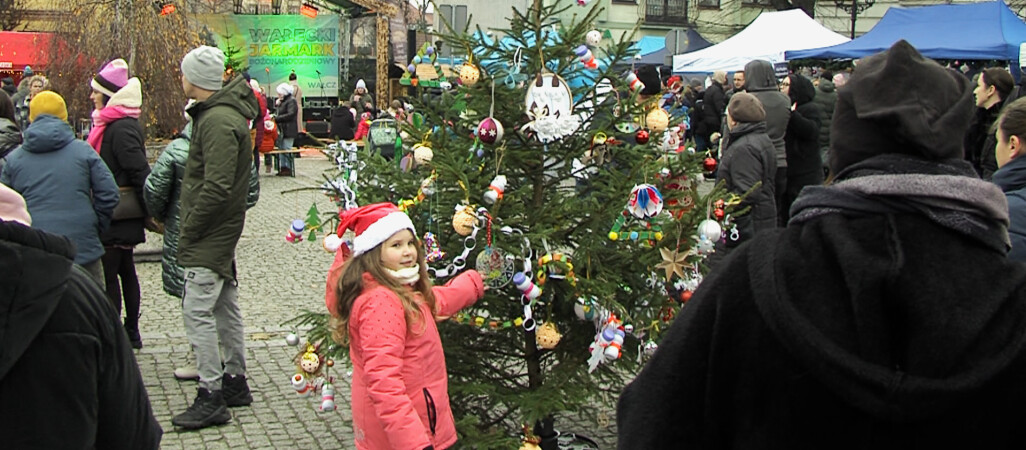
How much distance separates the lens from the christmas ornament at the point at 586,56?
4645 mm

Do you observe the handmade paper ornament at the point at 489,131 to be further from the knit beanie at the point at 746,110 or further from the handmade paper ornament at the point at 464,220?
the knit beanie at the point at 746,110

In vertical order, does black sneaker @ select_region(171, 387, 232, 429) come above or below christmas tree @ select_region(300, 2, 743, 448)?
below

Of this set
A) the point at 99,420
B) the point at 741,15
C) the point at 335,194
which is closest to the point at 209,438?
the point at 335,194

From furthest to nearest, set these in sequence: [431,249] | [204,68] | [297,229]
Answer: [204,68] → [297,229] → [431,249]

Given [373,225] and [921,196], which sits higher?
[921,196]

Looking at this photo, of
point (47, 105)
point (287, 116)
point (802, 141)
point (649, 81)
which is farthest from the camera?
point (287, 116)

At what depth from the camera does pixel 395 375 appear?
368 centimetres

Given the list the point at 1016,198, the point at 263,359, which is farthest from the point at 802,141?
the point at 263,359

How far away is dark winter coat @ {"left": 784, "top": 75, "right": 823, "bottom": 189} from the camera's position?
9891 mm

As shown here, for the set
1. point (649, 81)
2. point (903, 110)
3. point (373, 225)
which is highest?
point (903, 110)

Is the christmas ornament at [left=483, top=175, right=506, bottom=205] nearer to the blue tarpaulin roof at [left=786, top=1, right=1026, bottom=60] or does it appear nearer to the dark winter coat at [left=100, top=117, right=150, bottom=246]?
the dark winter coat at [left=100, top=117, right=150, bottom=246]

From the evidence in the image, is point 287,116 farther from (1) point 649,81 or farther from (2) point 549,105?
(2) point 549,105

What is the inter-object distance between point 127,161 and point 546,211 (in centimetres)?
364

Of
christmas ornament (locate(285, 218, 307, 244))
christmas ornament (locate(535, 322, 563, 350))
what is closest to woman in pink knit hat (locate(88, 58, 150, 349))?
christmas ornament (locate(285, 218, 307, 244))
